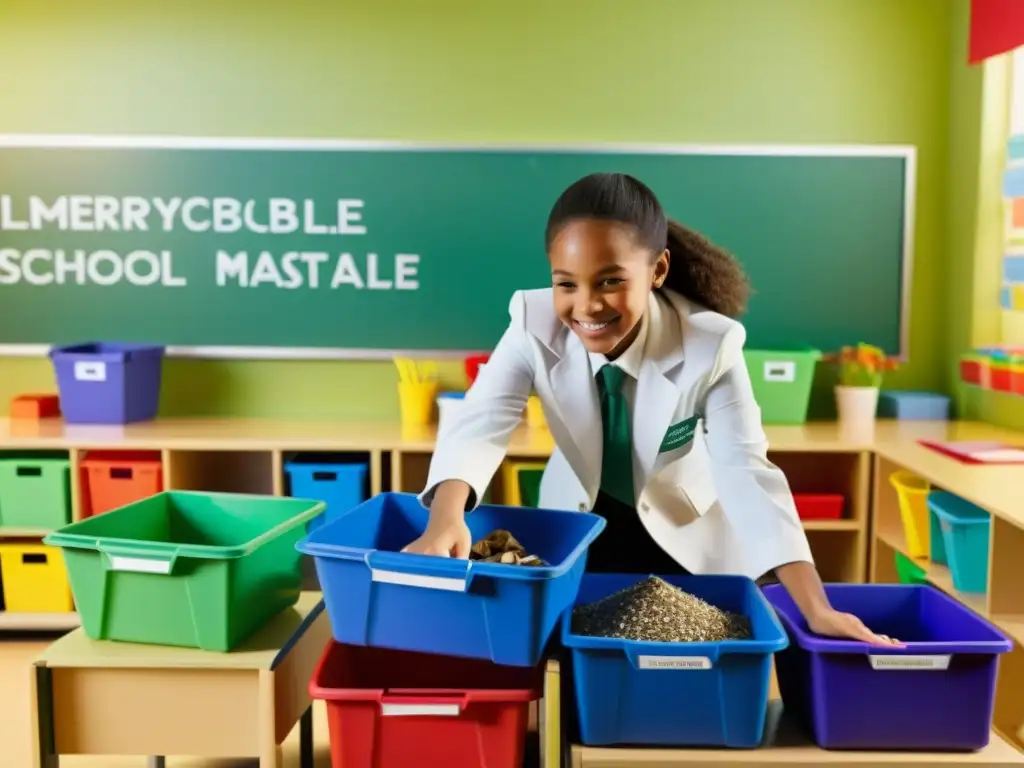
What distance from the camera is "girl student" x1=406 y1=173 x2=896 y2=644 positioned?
1539 mm

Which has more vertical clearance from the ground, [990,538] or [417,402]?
[417,402]

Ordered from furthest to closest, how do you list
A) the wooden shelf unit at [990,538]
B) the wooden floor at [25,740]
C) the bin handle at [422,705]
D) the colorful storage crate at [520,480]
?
1. the colorful storage crate at [520,480]
2. the wooden floor at [25,740]
3. the wooden shelf unit at [990,538]
4. the bin handle at [422,705]

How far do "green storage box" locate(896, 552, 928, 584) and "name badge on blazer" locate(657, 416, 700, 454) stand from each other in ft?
4.20

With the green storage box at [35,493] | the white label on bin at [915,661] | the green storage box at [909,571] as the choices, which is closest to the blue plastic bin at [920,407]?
the green storage box at [909,571]

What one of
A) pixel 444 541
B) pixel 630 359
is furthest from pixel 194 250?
pixel 444 541

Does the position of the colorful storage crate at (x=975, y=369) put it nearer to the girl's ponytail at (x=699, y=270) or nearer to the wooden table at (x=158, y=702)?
the girl's ponytail at (x=699, y=270)

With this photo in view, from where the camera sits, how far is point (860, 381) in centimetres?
365

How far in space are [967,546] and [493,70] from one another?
2.28m

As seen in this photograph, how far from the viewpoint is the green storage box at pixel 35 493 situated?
3.32 metres

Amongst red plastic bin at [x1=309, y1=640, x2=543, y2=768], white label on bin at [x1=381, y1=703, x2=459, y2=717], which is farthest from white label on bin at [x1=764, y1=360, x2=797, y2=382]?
white label on bin at [x1=381, y1=703, x2=459, y2=717]

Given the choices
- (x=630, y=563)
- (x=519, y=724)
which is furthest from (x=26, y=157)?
(x=519, y=724)

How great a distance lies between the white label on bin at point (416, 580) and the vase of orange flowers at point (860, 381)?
250cm

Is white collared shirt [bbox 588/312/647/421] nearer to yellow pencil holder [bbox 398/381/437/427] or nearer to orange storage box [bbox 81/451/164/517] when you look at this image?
yellow pencil holder [bbox 398/381/437/427]

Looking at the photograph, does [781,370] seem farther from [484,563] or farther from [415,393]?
[484,563]
